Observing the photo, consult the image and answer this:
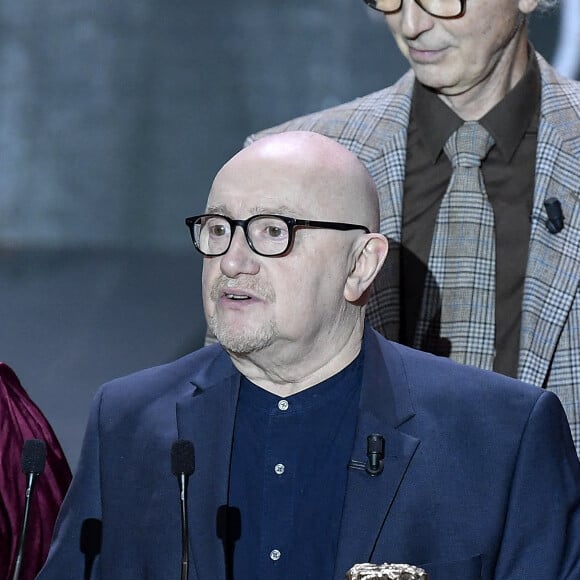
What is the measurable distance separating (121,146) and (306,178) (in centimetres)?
206

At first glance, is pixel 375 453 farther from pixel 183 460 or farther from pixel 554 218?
pixel 554 218

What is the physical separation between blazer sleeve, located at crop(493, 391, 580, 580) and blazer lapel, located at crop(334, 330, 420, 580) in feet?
0.59

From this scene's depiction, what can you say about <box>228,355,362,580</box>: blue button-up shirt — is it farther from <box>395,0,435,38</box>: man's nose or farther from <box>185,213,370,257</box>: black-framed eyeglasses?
<box>395,0,435,38</box>: man's nose

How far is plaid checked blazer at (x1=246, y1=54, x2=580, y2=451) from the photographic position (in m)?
2.98

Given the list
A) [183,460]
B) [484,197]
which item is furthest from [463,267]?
[183,460]

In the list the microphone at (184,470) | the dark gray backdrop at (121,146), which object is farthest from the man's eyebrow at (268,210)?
the dark gray backdrop at (121,146)

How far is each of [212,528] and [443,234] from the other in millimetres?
1079

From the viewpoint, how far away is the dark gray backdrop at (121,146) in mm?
4238

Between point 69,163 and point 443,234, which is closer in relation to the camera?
point 443,234

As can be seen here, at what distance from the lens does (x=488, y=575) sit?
2.26m

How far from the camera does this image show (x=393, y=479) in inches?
89.5

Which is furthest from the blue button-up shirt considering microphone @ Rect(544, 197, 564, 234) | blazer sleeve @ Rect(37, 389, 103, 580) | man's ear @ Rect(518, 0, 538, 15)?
man's ear @ Rect(518, 0, 538, 15)

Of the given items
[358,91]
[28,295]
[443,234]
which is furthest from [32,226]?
[443,234]

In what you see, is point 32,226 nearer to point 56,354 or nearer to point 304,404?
point 56,354
